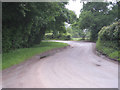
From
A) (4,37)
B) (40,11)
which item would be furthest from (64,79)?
(4,37)

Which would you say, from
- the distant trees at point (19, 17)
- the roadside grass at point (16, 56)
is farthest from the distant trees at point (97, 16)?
the roadside grass at point (16, 56)

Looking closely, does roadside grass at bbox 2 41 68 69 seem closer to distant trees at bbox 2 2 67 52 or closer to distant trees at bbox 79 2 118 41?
distant trees at bbox 2 2 67 52

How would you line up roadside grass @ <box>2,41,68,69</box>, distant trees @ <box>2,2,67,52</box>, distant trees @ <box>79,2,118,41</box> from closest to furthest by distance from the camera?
1. roadside grass @ <box>2,41,68,69</box>
2. distant trees @ <box>2,2,67,52</box>
3. distant trees @ <box>79,2,118,41</box>

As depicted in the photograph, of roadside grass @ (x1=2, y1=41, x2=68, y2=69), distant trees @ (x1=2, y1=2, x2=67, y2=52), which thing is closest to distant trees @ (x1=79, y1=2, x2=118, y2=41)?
distant trees @ (x1=2, y1=2, x2=67, y2=52)

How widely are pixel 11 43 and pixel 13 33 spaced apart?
1068 mm

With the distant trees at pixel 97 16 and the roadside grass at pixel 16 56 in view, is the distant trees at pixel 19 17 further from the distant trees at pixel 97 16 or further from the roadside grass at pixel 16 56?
the distant trees at pixel 97 16

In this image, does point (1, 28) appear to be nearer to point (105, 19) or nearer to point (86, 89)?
point (86, 89)

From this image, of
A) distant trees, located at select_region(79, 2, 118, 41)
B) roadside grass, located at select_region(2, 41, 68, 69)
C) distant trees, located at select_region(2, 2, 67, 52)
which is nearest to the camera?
roadside grass, located at select_region(2, 41, 68, 69)

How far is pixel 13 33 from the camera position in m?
12.2

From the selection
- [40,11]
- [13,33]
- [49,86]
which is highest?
[40,11]

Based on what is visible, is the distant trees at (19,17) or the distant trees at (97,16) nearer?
the distant trees at (19,17)

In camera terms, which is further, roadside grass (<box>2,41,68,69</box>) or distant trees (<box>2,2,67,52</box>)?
distant trees (<box>2,2,67,52</box>)

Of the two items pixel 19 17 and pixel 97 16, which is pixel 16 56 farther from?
pixel 97 16

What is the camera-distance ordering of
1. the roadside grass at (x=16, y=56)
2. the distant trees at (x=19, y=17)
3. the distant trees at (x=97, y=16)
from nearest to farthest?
1. the roadside grass at (x=16, y=56)
2. the distant trees at (x=19, y=17)
3. the distant trees at (x=97, y=16)
